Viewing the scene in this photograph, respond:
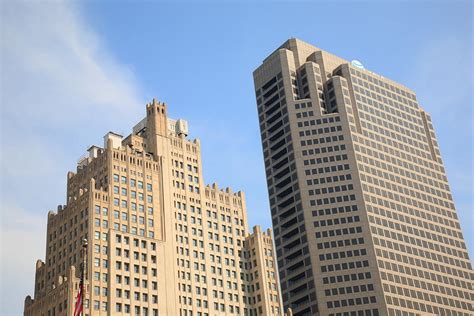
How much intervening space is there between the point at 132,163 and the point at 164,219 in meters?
17.0

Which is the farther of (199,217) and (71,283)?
(199,217)

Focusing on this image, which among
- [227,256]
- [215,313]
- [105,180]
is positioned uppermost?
[105,180]

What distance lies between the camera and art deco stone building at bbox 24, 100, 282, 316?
15338 cm

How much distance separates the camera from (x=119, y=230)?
16125cm

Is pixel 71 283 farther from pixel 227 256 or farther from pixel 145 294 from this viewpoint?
pixel 227 256

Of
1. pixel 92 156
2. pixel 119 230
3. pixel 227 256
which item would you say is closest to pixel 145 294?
pixel 119 230

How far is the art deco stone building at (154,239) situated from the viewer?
503 feet

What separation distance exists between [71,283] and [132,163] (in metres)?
38.1

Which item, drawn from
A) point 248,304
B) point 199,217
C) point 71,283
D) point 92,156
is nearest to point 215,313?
point 248,304

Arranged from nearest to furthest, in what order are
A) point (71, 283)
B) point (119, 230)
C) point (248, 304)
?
point (71, 283) < point (119, 230) < point (248, 304)

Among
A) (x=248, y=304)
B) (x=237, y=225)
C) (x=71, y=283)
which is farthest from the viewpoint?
(x=237, y=225)

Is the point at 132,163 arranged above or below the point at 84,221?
above

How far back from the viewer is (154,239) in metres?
165

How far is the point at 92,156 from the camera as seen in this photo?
18100cm
